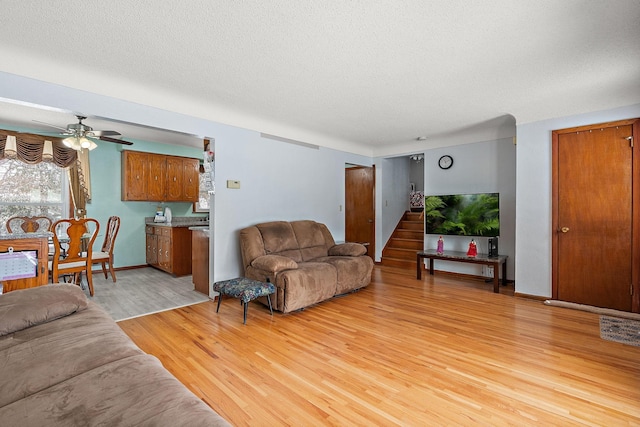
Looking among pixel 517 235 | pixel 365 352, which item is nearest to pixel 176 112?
pixel 365 352

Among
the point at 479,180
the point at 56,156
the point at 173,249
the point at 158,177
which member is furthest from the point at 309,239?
the point at 56,156

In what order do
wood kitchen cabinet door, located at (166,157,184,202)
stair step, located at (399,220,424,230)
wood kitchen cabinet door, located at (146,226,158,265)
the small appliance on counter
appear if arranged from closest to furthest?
1. wood kitchen cabinet door, located at (146,226,158,265)
2. the small appliance on counter
3. wood kitchen cabinet door, located at (166,157,184,202)
4. stair step, located at (399,220,424,230)

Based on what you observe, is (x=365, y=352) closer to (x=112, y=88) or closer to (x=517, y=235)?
(x=517, y=235)

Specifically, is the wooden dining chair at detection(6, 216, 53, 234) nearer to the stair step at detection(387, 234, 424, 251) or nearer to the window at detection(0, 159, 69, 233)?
the window at detection(0, 159, 69, 233)

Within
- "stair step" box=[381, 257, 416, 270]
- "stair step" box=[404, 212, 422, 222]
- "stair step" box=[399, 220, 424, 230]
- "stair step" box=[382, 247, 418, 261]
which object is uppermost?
"stair step" box=[404, 212, 422, 222]

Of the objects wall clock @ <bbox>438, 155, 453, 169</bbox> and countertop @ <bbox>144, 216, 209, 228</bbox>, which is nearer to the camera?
wall clock @ <bbox>438, 155, 453, 169</bbox>

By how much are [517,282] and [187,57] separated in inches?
190

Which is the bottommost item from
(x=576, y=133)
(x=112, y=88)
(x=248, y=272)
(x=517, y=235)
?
(x=248, y=272)

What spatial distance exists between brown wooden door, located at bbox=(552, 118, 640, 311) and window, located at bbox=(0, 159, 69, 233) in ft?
25.0

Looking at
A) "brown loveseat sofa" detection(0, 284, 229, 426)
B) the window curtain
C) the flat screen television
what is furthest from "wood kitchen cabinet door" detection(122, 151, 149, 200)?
the flat screen television

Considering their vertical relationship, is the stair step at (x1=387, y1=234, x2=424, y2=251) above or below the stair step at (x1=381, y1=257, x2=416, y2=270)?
above

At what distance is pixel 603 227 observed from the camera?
3617mm

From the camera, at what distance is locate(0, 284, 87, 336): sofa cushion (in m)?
1.72

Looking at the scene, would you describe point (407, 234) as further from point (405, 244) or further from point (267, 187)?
point (267, 187)
